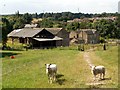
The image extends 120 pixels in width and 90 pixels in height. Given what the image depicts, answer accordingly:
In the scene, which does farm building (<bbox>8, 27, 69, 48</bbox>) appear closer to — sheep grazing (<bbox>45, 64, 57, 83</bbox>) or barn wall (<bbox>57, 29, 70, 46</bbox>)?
barn wall (<bbox>57, 29, 70, 46</bbox>)

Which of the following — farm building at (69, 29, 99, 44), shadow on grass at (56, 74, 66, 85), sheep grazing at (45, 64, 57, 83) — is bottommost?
farm building at (69, 29, 99, 44)

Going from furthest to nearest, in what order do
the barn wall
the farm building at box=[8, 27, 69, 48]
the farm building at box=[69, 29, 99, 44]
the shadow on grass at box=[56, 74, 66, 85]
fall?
the farm building at box=[69, 29, 99, 44]
the barn wall
the farm building at box=[8, 27, 69, 48]
the shadow on grass at box=[56, 74, 66, 85]

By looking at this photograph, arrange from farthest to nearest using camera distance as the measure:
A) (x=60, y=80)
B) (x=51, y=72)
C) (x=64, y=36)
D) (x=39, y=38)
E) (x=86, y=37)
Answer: (x=86, y=37), (x=64, y=36), (x=39, y=38), (x=51, y=72), (x=60, y=80)

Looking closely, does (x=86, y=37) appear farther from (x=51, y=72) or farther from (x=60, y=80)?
(x=60, y=80)

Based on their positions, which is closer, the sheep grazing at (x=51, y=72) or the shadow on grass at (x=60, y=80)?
the shadow on grass at (x=60, y=80)

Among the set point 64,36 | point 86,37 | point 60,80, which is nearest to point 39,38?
point 64,36

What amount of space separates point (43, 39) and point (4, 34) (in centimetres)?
998

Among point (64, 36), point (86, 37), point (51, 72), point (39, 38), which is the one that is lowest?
point (86, 37)

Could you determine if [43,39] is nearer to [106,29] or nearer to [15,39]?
[15,39]

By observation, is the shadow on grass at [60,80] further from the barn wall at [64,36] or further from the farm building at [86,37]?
the farm building at [86,37]

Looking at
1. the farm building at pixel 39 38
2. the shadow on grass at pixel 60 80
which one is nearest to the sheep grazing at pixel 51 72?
the shadow on grass at pixel 60 80

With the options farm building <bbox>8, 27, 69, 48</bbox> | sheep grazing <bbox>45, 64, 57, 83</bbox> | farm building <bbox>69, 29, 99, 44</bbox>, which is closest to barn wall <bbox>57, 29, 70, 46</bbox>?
farm building <bbox>8, 27, 69, 48</bbox>

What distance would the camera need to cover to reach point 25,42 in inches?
3179

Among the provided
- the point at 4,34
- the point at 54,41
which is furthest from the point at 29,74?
the point at 54,41
